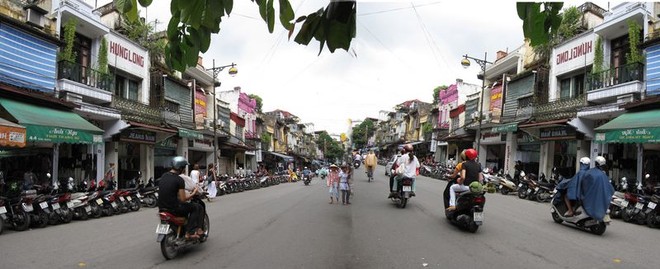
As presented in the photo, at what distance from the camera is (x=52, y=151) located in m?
14.1

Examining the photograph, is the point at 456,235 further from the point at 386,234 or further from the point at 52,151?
the point at 52,151

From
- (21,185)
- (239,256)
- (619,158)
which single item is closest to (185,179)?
(239,256)

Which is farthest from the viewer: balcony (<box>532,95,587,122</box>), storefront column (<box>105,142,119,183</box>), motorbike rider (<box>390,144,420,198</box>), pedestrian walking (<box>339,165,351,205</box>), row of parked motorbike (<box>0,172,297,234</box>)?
balcony (<box>532,95,587,122</box>)

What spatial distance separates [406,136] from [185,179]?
53.7 metres

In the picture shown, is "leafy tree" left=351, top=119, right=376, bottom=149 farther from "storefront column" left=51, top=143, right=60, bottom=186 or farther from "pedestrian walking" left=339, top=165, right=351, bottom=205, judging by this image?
"storefront column" left=51, top=143, right=60, bottom=186

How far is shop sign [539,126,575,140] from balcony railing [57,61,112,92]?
19.7 metres

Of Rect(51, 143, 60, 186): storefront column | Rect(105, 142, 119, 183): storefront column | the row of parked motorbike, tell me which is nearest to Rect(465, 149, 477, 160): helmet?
the row of parked motorbike

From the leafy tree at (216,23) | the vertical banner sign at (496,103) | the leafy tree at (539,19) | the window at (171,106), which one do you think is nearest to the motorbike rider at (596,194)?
the leafy tree at (539,19)

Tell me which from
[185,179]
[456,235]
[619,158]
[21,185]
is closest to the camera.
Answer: [185,179]

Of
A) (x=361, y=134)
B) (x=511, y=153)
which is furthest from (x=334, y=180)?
(x=361, y=134)

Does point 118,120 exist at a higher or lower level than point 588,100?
lower

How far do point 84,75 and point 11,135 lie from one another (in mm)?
7657

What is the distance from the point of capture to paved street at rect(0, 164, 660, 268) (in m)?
5.74

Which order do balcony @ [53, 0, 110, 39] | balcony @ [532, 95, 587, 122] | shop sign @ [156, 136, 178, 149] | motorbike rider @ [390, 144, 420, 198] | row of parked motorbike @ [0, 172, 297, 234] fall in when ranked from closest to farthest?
row of parked motorbike @ [0, 172, 297, 234] → motorbike rider @ [390, 144, 420, 198] → balcony @ [53, 0, 110, 39] → balcony @ [532, 95, 587, 122] → shop sign @ [156, 136, 178, 149]
